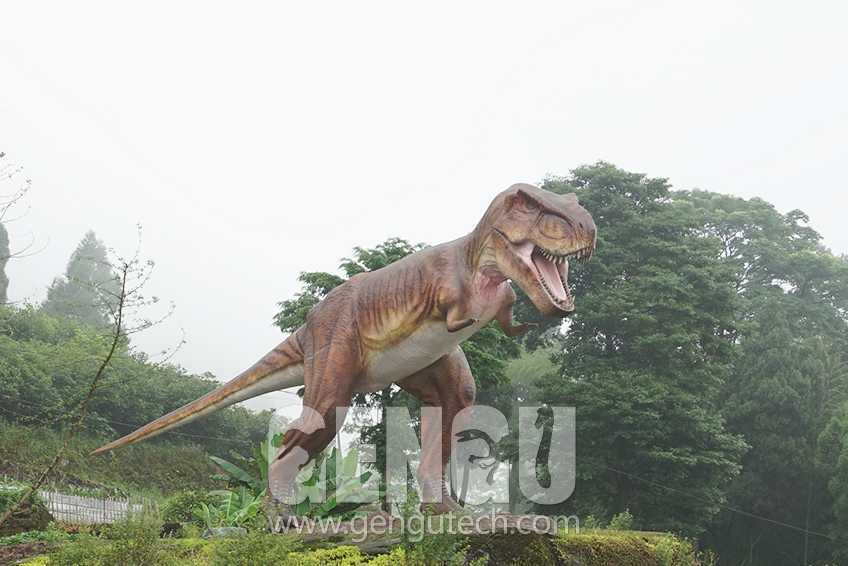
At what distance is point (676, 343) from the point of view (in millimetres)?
18000

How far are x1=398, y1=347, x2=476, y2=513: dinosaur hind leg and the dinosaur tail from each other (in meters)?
0.90

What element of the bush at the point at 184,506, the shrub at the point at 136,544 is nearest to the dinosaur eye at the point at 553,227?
the shrub at the point at 136,544

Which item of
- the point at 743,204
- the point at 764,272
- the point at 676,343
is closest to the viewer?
the point at 676,343

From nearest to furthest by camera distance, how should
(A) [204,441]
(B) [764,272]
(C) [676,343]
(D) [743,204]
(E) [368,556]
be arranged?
(E) [368,556] < (C) [676,343] < (A) [204,441] < (B) [764,272] < (D) [743,204]

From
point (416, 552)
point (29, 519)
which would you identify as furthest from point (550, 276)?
point (29, 519)

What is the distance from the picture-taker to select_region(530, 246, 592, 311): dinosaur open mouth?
476 centimetres

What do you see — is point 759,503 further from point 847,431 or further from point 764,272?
point 764,272

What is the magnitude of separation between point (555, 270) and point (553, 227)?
0.88 ft

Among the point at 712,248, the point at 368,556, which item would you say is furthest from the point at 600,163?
the point at 368,556

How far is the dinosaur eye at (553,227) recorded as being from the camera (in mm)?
4789

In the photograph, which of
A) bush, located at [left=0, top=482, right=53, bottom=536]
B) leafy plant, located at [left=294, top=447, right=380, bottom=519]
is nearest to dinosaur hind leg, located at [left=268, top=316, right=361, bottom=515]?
leafy plant, located at [left=294, top=447, right=380, bottom=519]

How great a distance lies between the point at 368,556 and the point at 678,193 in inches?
1035

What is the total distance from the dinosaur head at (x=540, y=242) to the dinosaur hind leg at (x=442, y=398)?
1.14 metres

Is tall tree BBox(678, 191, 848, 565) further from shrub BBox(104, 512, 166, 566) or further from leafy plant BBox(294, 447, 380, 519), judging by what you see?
shrub BBox(104, 512, 166, 566)
